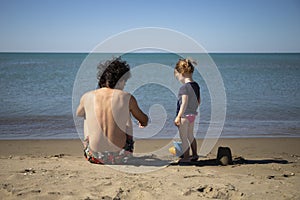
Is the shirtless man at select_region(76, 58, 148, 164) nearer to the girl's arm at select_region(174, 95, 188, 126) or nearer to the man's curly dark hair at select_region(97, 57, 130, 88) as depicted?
the man's curly dark hair at select_region(97, 57, 130, 88)

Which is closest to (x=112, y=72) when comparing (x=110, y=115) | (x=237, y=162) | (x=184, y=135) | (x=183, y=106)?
(x=110, y=115)

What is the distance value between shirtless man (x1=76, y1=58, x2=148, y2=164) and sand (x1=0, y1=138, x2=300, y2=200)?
21cm

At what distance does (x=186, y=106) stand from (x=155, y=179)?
1412mm

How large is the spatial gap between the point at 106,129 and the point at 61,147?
2506 mm

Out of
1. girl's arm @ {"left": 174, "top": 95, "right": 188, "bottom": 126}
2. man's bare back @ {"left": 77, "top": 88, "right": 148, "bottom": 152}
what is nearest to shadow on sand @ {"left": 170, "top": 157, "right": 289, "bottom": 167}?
girl's arm @ {"left": 174, "top": 95, "right": 188, "bottom": 126}

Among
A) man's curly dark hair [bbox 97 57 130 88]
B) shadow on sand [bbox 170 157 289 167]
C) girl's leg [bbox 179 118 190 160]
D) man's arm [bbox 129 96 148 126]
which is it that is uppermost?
man's curly dark hair [bbox 97 57 130 88]

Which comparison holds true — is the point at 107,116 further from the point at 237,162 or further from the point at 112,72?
the point at 237,162

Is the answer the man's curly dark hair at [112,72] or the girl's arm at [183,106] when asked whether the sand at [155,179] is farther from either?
the man's curly dark hair at [112,72]

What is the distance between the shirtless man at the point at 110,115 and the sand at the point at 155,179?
206 millimetres

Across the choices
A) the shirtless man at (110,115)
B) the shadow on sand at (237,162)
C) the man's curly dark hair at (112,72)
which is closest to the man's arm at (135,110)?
the shirtless man at (110,115)

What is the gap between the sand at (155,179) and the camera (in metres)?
3.54

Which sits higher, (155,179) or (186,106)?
(186,106)

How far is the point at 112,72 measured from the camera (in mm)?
4605

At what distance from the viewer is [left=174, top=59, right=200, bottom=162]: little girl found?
16.7ft
